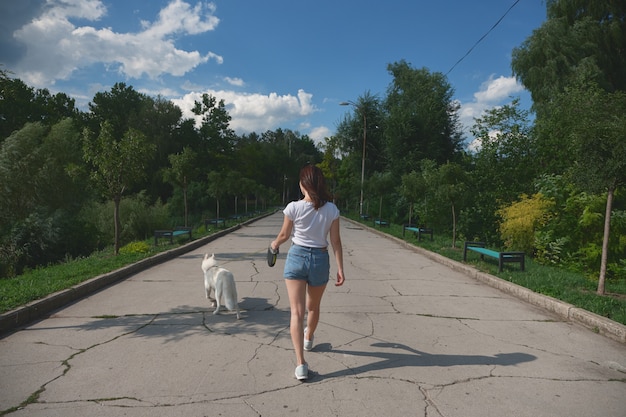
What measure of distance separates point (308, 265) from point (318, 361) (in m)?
1.09

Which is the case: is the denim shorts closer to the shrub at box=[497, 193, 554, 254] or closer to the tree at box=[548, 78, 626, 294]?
the tree at box=[548, 78, 626, 294]

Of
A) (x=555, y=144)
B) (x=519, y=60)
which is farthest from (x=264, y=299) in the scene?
(x=519, y=60)

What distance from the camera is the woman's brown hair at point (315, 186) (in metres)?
3.67

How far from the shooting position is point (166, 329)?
4.95 m

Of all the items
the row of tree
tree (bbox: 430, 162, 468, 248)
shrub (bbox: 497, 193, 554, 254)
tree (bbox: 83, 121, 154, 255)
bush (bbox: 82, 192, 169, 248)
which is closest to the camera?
the row of tree

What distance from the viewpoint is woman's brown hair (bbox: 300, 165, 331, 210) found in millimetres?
3672

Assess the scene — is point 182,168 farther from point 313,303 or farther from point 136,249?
point 313,303

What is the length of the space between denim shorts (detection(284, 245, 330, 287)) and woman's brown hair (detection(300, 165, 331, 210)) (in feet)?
1.36

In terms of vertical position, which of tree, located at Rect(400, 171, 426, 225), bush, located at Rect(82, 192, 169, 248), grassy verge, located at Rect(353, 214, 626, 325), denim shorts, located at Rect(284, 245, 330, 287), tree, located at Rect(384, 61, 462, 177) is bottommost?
bush, located at Rect(82, 192, 169, 248)

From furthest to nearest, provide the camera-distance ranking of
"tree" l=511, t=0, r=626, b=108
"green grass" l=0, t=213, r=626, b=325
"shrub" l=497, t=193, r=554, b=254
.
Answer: "tree" l=511, t=0, r=626, b=108
"shrub" l=497, t=193, r=554, b=254
"green grass" l=0, t=213, r=626, b=325

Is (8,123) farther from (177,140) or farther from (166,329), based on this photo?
(166,329)

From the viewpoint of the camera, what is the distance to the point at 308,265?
3609 millimetres

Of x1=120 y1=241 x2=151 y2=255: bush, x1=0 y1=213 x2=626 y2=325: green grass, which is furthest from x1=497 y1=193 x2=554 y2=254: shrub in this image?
x1=120 y1=241 x2=151 y2=255: bush

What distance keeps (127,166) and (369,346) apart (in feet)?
30.7
